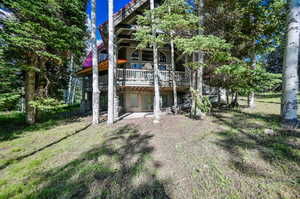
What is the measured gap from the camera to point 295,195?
198cm

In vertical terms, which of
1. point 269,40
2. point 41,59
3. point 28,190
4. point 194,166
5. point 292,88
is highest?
point 269,40

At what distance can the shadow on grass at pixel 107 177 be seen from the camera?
94.3 inches

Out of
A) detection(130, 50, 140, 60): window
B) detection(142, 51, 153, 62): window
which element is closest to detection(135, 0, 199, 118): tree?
detection(130, 50, 140, 60): window

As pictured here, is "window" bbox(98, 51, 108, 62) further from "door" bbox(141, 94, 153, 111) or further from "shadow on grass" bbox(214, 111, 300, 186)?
"shadow on grass" bbox(214, 111, 300, 186)

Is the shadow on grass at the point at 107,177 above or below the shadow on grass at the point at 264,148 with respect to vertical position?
below

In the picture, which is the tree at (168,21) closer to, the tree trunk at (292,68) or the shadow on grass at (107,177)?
the tree trunk at (292,68)

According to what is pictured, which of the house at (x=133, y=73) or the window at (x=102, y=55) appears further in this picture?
the window at (x=102, y=55)

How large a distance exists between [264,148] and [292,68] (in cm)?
305

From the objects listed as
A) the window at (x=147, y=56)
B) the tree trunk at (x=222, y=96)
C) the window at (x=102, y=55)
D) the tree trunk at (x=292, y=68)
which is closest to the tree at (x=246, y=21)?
the tree trunk at (x=292, y=68)

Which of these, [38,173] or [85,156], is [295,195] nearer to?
[85,156]

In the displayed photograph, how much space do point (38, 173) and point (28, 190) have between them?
624 mm

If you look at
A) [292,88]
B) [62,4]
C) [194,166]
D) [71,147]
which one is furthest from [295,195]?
[62,4]

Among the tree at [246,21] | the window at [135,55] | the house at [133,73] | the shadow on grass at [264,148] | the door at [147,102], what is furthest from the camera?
the window at [135,55]

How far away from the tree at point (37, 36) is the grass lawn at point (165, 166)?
453 centimetres
